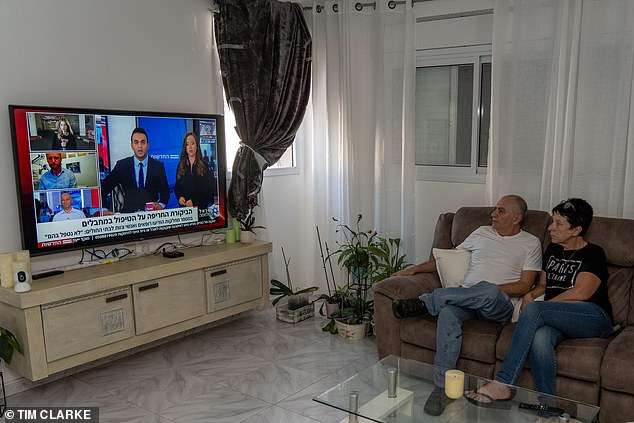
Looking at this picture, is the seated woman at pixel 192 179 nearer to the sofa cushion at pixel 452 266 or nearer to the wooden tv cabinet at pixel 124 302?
the wooden tv cabinet at pixel 124 302

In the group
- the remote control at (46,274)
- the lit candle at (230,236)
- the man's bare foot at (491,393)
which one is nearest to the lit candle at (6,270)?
the remote control at (46,274)

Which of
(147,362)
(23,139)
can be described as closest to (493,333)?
(147,362)

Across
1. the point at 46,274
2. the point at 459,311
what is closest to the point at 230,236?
A: the point at 46,274

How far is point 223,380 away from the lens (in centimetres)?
327

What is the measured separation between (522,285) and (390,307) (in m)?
0.74

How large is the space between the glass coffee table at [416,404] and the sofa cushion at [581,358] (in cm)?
35

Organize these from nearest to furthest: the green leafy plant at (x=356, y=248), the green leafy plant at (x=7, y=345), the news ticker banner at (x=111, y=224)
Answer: the green leafy plant at (x=7, y=345)
the news ticker banner at (x=111, y=224)
the green leafy plant at (x=356, y=248)

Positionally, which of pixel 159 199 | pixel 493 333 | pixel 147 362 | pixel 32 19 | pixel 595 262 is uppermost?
A: pixel 32 19

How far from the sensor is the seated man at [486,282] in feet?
9.48

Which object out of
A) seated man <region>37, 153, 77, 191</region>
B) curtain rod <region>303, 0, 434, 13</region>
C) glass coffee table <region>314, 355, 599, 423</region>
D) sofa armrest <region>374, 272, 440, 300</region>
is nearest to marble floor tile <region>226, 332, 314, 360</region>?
A: sofa armrest <region>374, 272, 440, 300</region>

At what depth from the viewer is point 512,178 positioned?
3707 millimetres

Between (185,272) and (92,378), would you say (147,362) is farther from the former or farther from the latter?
(185,272)

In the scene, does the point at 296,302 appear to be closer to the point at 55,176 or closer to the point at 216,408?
the point at 216,408

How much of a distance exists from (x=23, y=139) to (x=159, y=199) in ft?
2.97
